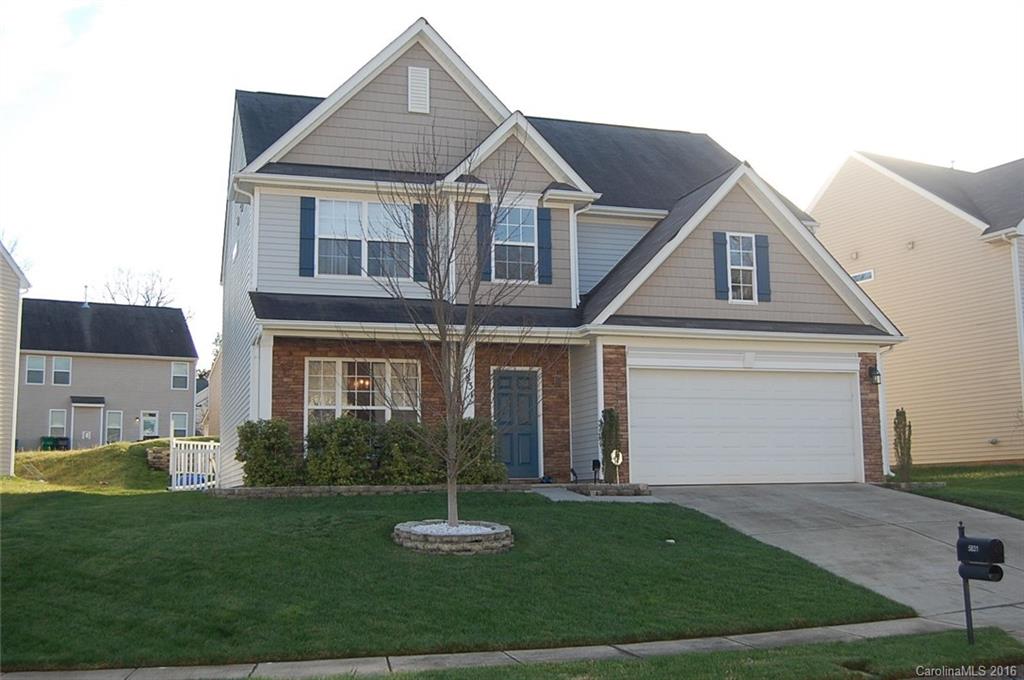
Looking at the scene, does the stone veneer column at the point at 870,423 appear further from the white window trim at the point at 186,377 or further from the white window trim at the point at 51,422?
the white window trim at the point at 51,422

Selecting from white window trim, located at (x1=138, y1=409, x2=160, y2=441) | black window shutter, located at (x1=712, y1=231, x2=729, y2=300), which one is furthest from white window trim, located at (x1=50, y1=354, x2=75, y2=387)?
black window shutter, located at (x1=712, y1=231, x2=729, y2=300)

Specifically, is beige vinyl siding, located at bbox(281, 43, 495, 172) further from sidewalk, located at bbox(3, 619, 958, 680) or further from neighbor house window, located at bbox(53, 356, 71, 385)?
neighbor house window, located at bbox(53, 356, 71, 385)

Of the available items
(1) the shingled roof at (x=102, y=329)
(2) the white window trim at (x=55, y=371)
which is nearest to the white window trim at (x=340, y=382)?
(1) the shingled roof at (x=102, y=329)

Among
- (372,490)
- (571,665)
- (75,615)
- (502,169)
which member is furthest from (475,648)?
(502,169)

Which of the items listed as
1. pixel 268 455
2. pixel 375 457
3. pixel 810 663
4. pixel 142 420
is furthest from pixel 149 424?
pixel 810 663

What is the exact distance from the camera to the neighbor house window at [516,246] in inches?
734

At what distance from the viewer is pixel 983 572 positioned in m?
9.10

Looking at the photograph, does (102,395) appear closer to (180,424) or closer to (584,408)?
(180,424)

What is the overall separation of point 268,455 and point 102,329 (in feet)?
101

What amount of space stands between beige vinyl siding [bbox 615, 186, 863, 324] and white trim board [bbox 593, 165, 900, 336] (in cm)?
11

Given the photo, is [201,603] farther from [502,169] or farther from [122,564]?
[502,169]

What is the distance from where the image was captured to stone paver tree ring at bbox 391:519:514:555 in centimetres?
1152

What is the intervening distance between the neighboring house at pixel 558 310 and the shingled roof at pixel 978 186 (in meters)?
7.58

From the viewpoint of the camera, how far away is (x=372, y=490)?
1520 centimetres
